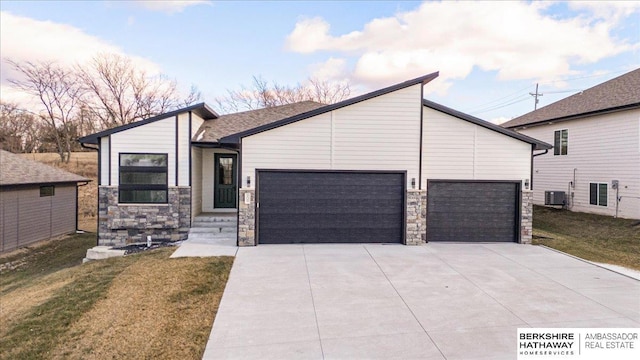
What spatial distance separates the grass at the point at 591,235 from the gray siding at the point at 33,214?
1805 cm

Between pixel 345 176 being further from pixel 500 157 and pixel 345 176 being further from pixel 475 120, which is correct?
pixel 500 157

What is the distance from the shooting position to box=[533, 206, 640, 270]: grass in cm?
936

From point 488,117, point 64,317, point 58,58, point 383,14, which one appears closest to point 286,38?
point 383,14

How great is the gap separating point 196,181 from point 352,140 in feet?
17.4

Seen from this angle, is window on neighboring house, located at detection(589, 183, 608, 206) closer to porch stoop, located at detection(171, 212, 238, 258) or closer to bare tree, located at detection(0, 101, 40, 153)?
porch stoop, located at detection(171, 212, 238, 258)

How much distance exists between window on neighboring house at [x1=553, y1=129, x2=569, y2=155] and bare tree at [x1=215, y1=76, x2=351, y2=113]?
1724 cm

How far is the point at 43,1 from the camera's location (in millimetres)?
14148

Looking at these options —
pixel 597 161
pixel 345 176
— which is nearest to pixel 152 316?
pixel 345 176

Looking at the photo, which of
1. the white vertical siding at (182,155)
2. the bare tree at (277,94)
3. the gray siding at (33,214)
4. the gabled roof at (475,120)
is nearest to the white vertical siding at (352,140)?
the gabled roof at (475,120)

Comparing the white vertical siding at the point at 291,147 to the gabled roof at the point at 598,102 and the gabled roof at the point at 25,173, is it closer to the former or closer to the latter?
the gabled roof at the point at 25,173

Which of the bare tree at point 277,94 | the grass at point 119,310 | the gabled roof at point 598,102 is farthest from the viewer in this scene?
the bare tree at point 277,94

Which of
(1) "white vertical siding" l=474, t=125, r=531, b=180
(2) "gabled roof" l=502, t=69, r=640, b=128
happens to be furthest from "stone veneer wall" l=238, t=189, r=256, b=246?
(2) "gabled roof" l=502, t=69, r=640, b=128

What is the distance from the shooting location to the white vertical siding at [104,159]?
1040 cm

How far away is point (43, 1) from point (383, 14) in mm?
14188
